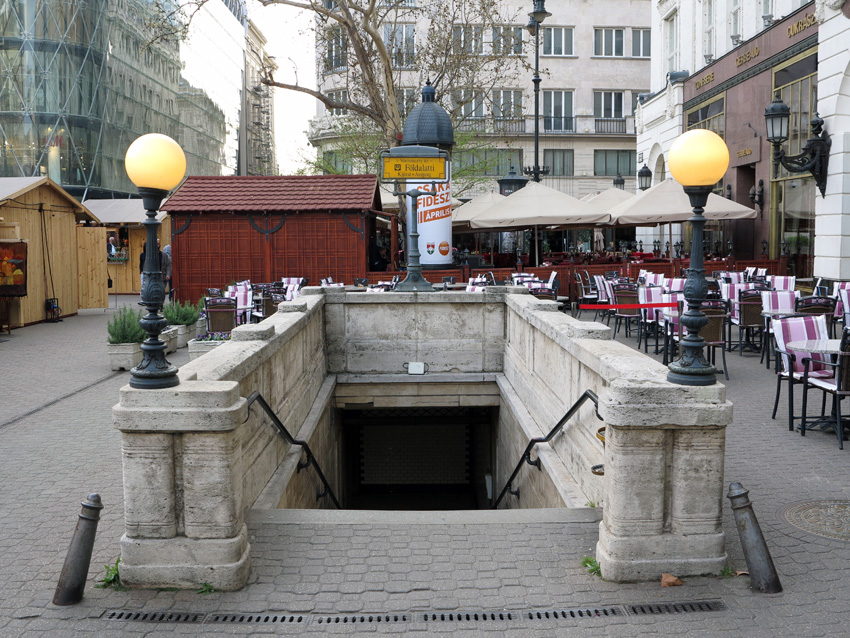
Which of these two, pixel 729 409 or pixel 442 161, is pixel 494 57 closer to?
pixel 442 161

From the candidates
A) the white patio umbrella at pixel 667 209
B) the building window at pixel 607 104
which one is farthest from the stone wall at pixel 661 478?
the building window at pixel 607 104

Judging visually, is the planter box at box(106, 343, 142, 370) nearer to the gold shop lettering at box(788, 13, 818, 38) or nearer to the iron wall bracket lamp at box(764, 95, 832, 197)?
the iron wall bracket lamp at box(764, 95, 832, 197)

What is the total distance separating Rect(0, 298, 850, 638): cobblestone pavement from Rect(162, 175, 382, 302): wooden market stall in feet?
45.7

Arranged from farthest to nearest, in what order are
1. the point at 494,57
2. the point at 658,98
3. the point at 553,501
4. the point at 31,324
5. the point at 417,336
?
the point at 658,98
the point at 494,57
the point at 31,324
the point at 417,336
the point at 553,501

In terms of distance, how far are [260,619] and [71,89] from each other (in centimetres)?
4020

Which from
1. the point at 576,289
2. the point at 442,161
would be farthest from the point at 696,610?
the point at 576,289

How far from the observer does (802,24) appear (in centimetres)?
2017

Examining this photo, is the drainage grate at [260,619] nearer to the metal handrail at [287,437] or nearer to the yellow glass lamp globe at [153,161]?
the metal handrail at [287,437]

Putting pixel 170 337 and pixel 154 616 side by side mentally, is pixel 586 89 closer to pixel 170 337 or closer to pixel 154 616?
pixel 170 337

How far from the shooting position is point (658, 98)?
33438 millimetres

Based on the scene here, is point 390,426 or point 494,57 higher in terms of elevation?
point 494,57

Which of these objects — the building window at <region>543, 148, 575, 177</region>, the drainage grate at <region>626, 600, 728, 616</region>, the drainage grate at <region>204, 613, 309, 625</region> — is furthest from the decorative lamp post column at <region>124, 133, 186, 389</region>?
the building window at <region>543, 148, 575, 177</region>

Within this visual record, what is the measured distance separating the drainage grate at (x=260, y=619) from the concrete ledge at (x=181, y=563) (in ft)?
0.93

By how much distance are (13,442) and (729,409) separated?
7448 mm
